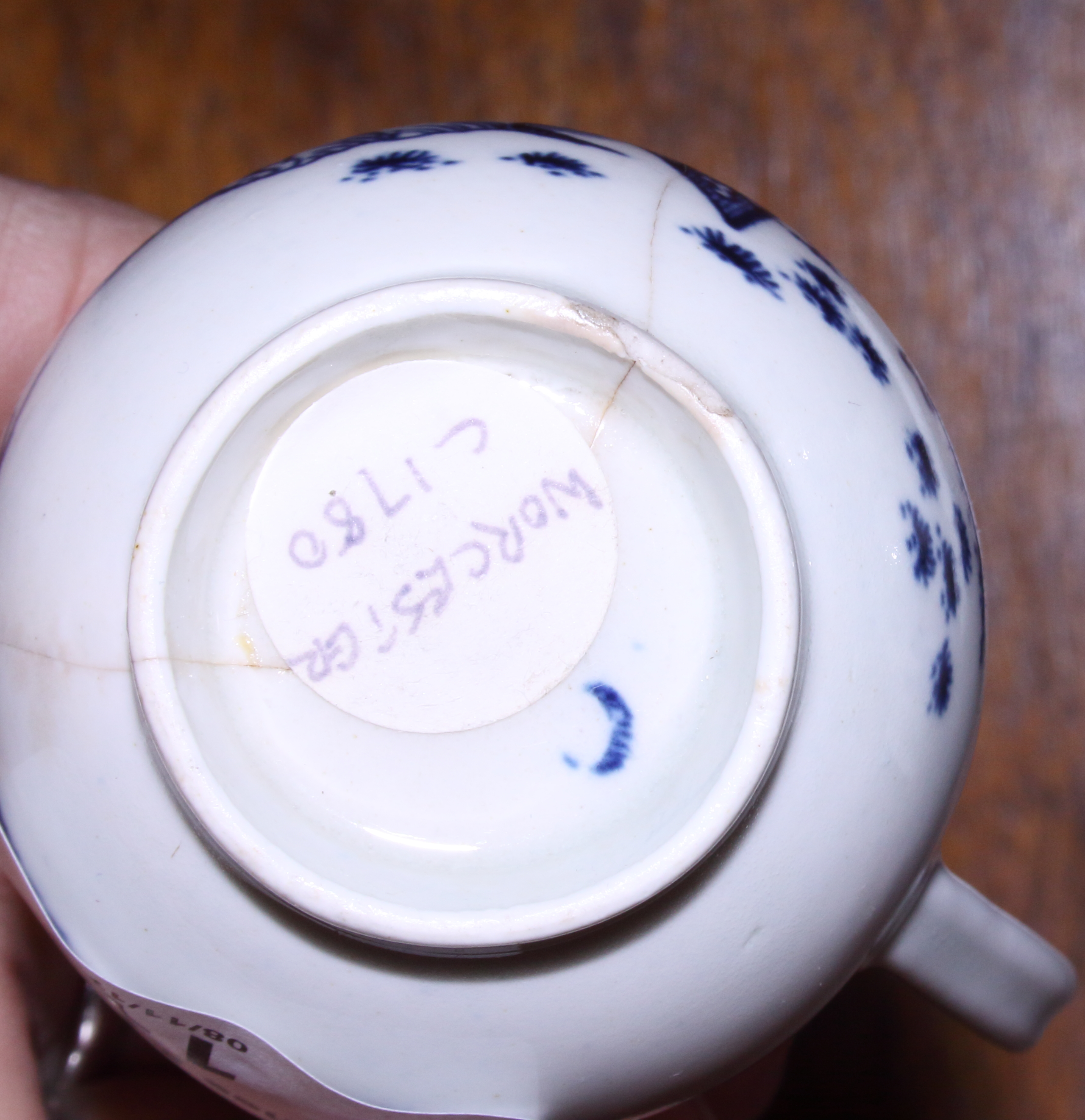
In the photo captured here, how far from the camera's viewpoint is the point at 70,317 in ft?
2.92

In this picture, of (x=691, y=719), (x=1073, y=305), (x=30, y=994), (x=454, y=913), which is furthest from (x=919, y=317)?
(x=30, y=994)

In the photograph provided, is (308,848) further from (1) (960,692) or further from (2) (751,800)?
(1) (960,692)

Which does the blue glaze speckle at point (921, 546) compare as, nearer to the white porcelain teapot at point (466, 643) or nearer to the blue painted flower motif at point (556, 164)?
the white porcelain teapot at point (466, 643)

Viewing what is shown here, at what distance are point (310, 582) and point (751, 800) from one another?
0.67 ft

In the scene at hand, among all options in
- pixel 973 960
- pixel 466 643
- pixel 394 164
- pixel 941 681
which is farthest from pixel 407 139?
pixel 973 960

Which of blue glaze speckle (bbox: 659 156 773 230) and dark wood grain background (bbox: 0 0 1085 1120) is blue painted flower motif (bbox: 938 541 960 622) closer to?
blue glaze speckle (bbox: 659 156 773 230)

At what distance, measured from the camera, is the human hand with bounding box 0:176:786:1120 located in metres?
0.84

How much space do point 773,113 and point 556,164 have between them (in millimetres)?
590

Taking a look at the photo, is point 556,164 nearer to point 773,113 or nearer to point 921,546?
point 921,546

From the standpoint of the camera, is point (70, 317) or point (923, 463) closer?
point (923, 463)

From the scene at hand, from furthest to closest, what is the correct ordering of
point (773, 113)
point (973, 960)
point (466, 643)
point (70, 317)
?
point (773, 113)
point (70, 317)
point (973, 960)
point (466, 643)

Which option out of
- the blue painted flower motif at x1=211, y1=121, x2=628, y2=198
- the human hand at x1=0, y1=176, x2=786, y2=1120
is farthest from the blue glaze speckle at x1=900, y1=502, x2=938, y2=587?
the human hand at x1=0, y1=176, x2=786, y2=1120

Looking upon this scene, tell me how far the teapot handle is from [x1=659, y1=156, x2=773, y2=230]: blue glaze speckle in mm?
344

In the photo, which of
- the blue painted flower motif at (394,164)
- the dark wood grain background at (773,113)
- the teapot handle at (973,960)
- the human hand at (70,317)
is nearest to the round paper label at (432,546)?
the blue painted flower motif at (394,164)
